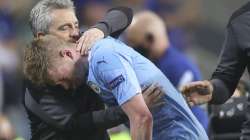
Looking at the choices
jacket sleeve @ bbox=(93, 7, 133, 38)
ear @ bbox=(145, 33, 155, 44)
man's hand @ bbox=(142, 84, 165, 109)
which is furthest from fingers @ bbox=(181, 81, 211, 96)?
ear @ bbox=(145, 33, 155, 44)

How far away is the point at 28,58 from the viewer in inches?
202

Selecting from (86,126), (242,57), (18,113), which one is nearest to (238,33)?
(242,57)

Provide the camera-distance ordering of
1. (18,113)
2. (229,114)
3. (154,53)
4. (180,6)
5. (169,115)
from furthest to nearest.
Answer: (180,6), (18,113), (154,53), (229,114), (169,115)

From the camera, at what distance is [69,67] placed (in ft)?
16.8

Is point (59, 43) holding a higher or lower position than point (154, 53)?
higher

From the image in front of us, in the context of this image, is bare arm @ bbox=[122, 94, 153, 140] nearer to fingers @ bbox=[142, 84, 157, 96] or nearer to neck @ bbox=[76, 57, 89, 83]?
fingers @ bbox=[142, 84, 157, 96]

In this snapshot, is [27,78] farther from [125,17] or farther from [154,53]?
[154,53]

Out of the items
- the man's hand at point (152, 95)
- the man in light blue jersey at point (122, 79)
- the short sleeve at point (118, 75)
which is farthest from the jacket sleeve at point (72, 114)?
the short sleeve at point (118, 75)

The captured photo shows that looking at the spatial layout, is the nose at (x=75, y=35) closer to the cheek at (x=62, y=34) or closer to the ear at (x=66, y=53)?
the cheek at (x=62, y=34)

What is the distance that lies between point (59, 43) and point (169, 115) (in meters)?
0.66

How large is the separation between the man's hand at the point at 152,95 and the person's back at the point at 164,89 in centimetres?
3

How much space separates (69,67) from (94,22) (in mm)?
3744

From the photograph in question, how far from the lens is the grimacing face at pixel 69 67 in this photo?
5.10 m

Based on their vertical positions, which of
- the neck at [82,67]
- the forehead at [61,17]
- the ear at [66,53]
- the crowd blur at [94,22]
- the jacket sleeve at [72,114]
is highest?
the forehead at [61,17]
